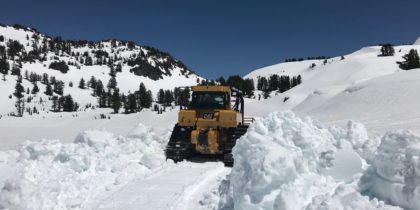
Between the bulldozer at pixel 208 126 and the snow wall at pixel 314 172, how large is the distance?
15.6 feet

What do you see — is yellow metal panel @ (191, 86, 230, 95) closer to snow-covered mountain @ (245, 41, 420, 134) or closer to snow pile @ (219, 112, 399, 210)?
snow-covered mountain @ (245, 41, 420, 134)

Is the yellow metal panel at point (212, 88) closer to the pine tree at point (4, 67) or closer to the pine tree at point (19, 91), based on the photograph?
the pine tree at point (19, 91)

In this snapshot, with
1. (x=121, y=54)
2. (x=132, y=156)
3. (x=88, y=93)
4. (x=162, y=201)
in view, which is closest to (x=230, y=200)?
(x=162, y=201)

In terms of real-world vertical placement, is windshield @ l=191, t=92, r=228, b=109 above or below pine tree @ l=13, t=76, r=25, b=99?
below

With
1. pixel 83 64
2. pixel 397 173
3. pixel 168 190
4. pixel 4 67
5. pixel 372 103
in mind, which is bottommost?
pixel 168 190

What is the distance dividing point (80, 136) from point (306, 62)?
156863 millimetres

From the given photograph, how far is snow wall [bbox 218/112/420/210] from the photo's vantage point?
5.56 metres

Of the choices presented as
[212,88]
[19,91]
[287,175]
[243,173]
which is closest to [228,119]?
[212,88]

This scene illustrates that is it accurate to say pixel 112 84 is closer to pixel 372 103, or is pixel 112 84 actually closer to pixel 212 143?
pixel 372 103

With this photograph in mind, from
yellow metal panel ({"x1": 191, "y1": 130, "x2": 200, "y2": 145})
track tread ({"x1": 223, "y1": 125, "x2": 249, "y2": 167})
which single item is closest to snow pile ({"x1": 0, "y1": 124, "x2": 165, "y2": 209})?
yellow metal panel ({"x1": 191, "y1": 130, "x2": 200, "y2": 145})

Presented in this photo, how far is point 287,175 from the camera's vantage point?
6965 millimetres

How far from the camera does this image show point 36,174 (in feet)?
31.9

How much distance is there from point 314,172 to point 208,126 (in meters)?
7.50

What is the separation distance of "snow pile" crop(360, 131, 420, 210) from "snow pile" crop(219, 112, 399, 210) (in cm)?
24
